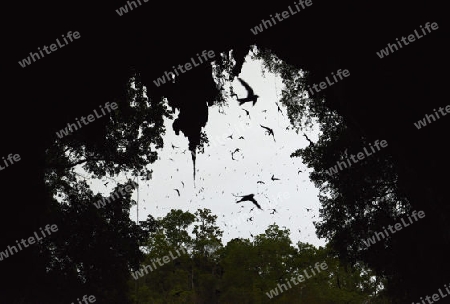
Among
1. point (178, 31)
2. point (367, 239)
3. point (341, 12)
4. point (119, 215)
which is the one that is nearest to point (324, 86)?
point (341, 12)

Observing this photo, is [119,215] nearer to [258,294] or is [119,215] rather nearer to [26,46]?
[26,46]

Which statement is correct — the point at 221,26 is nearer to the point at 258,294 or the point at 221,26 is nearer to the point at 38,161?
the point at 38,161

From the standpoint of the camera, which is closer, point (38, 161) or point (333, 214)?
point (38, 161)

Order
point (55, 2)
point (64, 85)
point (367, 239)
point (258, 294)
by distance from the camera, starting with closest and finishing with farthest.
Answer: point (55, 2) → point (64, 85) → point (367, 239) → point (258, 294)

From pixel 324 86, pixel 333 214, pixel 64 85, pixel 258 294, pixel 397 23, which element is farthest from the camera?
pixel 258 294

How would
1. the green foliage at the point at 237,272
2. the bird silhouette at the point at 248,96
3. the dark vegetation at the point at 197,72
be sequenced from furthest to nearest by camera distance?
the green foliage at the point at 237,272, the bird silhouette at the point at 248,96, the dark vegetation at the point at 197,72

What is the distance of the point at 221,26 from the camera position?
4656 mm

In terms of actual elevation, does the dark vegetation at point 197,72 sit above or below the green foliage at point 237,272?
above

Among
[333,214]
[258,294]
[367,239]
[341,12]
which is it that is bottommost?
[258,294]

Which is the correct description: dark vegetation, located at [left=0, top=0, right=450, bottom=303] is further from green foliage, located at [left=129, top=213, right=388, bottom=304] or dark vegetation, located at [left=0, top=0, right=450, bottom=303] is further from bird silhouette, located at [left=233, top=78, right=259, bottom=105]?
green foliage, located at [left=129, top=213, right=388, bottom=304]

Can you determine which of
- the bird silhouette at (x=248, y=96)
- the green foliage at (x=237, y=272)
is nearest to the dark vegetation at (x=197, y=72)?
the bird silhouette at (x=248, y=96)

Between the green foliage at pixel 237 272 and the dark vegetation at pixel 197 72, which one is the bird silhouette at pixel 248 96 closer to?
the dark vegetation at pixel 197 72

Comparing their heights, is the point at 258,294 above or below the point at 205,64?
below

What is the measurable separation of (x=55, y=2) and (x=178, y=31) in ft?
4.71
